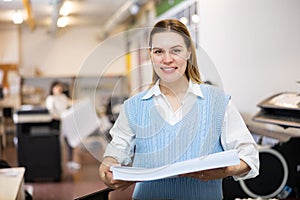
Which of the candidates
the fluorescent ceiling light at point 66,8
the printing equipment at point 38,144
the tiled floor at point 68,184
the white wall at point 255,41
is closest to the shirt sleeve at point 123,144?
the white wall at point 255,41

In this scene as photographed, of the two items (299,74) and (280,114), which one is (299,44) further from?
(280,114)

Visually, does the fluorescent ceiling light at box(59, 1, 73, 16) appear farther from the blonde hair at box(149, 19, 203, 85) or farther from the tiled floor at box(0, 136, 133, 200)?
the blonde hair at box(149, 19, 203, 85)

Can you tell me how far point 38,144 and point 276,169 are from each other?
3333mm

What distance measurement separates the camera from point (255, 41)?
99.3 inches

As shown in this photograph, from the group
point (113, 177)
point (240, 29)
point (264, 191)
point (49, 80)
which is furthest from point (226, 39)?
point (49, 80)

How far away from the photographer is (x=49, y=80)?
10500mm

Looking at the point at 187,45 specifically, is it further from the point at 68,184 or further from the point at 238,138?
the point at 68,184

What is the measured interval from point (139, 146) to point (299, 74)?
4.30 feet

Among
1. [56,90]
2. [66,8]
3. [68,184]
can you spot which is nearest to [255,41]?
[68,184]

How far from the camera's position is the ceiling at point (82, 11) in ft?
22.0

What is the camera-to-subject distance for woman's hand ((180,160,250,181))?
53.0 inches

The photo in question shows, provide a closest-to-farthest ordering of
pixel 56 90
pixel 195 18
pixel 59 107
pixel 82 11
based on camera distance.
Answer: pixel 195 18 → pixel 59 107 → pixel 56 90 → pixel 82 11

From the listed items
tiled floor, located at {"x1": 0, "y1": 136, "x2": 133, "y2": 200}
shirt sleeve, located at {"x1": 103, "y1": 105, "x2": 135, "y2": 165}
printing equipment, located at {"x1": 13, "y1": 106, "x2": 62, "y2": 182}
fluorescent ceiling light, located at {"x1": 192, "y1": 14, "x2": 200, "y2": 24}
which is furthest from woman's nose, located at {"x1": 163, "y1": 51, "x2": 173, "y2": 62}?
printing equipment, located at {"x1": 13, "y1": 106, "x2": 62, "y2": 182}

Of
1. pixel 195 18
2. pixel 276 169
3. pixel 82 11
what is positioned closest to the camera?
pixel 195 18
